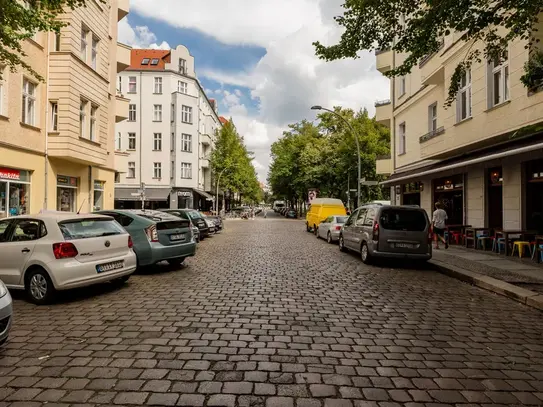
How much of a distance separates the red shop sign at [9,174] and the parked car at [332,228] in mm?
12406

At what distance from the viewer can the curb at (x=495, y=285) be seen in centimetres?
648

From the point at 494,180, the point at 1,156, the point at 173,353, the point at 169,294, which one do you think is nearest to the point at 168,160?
the point at 1,156

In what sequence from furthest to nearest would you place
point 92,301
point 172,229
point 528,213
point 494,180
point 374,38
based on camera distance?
point 494,180
point 528,213
point 172,229
point 374,38
point 92,301

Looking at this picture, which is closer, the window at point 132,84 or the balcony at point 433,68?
the balcony at point 433,68

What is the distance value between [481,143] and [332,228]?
22.7 ft

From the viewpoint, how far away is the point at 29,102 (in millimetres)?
14625

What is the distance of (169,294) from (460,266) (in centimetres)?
725

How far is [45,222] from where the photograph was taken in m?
6.51

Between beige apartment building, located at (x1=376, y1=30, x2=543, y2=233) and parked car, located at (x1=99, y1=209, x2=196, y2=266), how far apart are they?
799cm

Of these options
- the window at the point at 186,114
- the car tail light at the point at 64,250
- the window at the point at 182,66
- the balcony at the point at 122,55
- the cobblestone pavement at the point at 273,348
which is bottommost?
the cobblestone pavement at the point at 273,348

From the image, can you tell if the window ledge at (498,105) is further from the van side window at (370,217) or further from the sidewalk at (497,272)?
the van side window at (370,217)

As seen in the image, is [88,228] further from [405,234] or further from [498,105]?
[498,105]

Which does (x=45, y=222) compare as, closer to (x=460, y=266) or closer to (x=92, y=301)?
(x=92, y=301)

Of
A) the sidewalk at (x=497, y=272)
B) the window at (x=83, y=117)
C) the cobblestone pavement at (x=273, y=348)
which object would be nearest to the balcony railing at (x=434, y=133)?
the sidewalk at (x=497, y=272)
